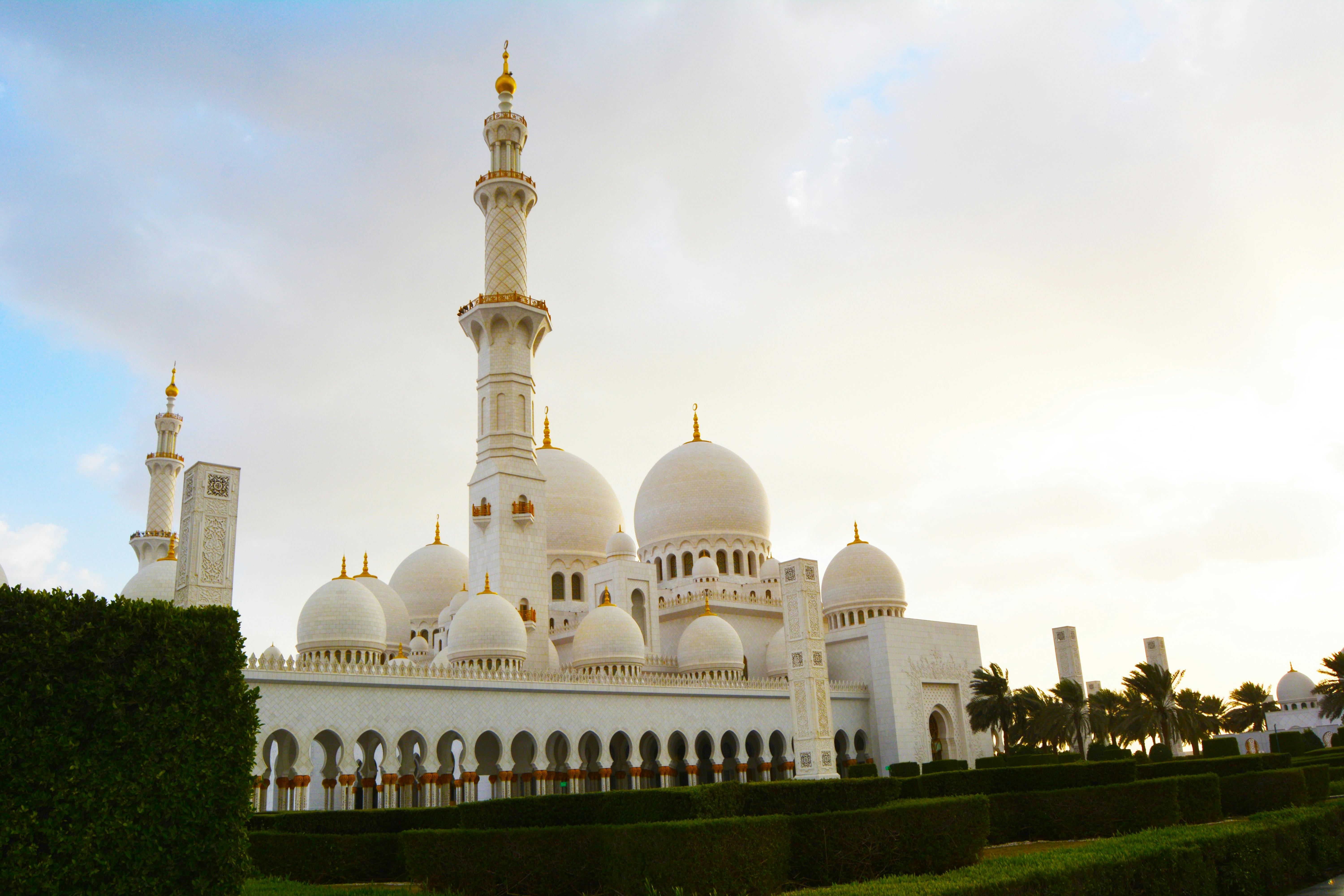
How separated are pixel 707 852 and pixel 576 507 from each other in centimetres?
3447

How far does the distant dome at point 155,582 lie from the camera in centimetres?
2916

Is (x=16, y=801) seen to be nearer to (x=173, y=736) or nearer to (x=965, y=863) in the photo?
(x=173, y=736)

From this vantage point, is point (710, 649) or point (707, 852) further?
point (710, 649)

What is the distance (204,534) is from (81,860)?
14.2 meters

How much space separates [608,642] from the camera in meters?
34.3

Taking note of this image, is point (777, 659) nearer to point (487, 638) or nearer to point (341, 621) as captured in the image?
point (487, 638)

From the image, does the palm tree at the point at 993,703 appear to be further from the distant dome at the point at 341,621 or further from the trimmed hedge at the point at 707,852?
the trimmed hedge at the point at 707,852

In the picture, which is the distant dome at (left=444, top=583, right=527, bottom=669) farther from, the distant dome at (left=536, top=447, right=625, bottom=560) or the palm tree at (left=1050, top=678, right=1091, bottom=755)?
the palm tree at (left=1050, top=678, right=1091, bottom=755)

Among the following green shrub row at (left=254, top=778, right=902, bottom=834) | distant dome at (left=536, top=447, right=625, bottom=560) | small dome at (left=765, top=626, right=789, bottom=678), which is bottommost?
green shrub row at (left=254, top=778, right=902, bottom=834)

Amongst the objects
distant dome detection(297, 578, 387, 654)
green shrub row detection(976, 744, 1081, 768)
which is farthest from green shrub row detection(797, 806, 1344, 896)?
distant dome detection(297, 578, 387, 654)

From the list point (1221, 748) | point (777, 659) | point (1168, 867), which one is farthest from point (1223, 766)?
point (777, 659)

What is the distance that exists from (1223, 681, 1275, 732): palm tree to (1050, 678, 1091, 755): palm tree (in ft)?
93.6

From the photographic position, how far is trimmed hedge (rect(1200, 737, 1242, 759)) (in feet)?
101

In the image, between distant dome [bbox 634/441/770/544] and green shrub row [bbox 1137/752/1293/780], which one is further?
distant dome [bbox 634/441/770/544]
